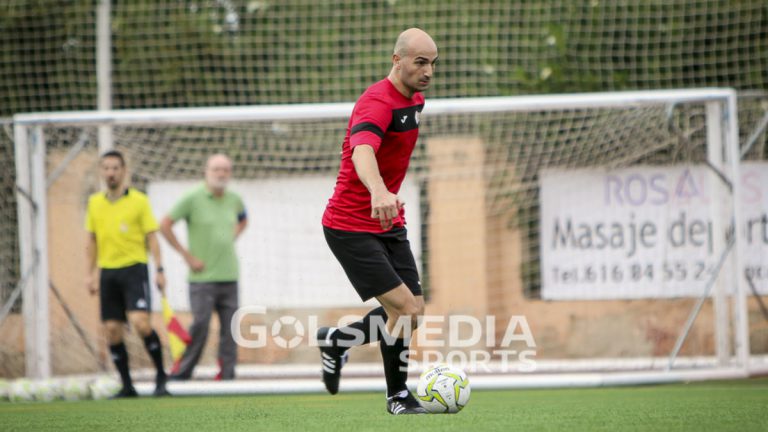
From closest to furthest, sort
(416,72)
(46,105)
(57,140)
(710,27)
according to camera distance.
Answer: (416,72) → (57,140) → (710,27) → (46,105)

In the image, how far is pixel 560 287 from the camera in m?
10.4

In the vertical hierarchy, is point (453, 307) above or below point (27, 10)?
below

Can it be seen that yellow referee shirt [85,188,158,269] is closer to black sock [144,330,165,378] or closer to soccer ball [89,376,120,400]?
black sock [144,330,165,378]

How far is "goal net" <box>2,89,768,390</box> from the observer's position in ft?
32.9

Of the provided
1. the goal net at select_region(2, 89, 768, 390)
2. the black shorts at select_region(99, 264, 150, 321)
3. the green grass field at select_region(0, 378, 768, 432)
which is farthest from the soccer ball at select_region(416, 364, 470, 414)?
the goal net at select_region(2, 89, 768, 390)

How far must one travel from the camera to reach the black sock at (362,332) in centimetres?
598

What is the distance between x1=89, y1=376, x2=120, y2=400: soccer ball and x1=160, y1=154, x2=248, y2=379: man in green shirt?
832 millimetres

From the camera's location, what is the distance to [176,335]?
31.6 ft

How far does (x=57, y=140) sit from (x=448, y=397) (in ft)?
19.7

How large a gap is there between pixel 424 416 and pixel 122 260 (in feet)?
13.5

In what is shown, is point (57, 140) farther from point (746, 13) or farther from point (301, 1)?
point (746, 13)

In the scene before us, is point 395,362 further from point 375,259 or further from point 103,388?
point 103,388

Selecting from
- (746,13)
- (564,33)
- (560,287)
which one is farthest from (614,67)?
(560,287)

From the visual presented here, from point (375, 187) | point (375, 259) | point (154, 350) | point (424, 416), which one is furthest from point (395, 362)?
point (154, 350)
